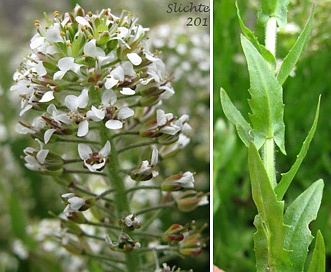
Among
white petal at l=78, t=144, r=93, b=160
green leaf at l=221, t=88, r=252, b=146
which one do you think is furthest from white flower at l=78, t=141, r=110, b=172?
green leaf at l=221, t=88, r=252, b=146

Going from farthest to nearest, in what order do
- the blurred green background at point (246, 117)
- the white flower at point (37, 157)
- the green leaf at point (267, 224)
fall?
the blurred green background at point (246, 117)
the white flower at point (37, 157)
the green leaf at point (267, 224)

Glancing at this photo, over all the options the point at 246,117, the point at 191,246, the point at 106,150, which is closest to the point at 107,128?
the point at 106,150

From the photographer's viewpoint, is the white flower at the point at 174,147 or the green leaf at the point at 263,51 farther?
the white flower at the point at 174,147

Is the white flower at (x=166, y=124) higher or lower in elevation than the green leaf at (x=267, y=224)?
higher

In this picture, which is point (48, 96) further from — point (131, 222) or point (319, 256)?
point (319, 256)

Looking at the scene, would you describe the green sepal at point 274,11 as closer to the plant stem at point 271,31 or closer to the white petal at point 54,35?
the plant stem at point 271,31

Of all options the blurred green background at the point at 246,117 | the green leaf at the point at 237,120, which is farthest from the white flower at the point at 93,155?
the blurred green background at the point at 246,117

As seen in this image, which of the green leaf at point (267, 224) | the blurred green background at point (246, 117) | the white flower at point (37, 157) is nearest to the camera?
the green leaf at point (267, 224)

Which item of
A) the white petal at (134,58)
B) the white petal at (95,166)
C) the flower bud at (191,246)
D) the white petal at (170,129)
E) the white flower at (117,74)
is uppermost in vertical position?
the white petal at (134,58)
